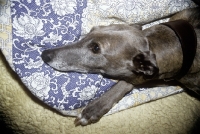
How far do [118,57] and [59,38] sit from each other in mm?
680

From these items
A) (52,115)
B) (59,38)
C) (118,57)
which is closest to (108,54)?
(118,57)

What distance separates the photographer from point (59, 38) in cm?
249

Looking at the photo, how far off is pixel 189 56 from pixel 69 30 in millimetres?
1289

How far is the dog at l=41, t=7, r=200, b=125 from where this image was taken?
230cm

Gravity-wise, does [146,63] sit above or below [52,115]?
above

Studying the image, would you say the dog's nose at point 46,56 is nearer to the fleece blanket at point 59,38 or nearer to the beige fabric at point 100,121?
the fleece blanket at point 59,38

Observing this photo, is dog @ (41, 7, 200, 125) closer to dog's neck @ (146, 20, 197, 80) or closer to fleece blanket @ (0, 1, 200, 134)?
dog's neck @ (146, 20, 197, 80)

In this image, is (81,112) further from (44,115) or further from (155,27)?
(155,27)

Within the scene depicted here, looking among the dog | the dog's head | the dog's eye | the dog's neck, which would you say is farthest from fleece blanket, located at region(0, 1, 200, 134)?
the dog's eye

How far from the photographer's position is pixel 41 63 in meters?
2.35

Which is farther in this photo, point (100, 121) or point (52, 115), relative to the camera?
point (100, 121)

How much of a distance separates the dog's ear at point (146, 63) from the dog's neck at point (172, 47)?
0.12 m

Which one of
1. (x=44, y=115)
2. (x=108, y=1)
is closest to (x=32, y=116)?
(x=44, y=115)

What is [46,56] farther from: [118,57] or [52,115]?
[118,57]
